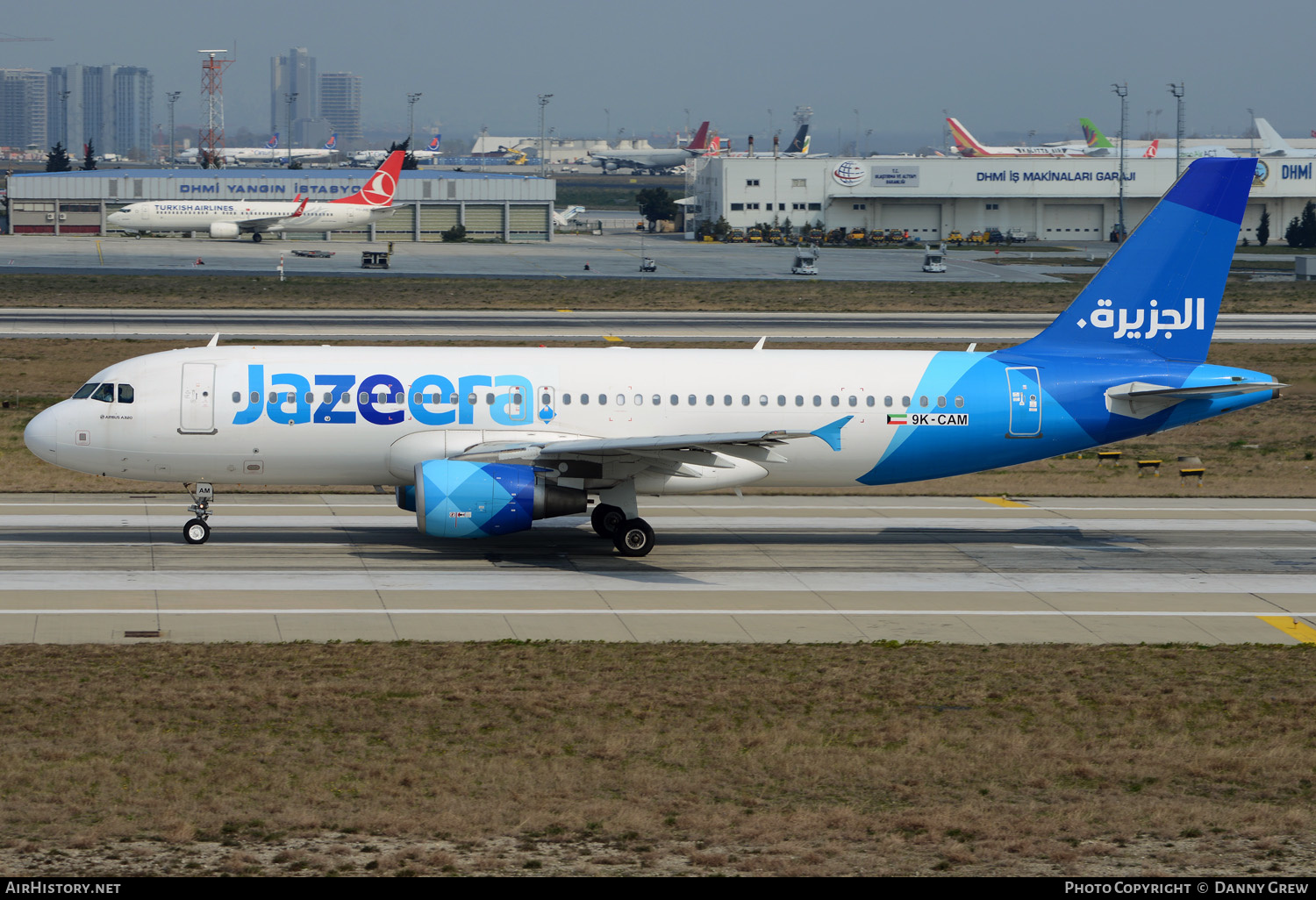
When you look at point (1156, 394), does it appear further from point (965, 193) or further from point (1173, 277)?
point (965, 193)

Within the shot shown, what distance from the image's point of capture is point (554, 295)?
319 feet

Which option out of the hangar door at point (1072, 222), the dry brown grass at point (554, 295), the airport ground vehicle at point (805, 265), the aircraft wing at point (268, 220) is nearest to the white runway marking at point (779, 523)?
the dry brown grass at point (554, 295)

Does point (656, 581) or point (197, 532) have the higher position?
point (197, 532)

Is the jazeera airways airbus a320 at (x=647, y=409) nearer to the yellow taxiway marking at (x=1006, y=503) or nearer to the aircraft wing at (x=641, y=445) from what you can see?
the aircraft wing at (x=641, y=445)

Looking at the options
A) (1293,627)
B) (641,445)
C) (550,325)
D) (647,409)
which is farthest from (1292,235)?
(641,445)

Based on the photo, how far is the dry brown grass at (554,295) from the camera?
87.6 meters

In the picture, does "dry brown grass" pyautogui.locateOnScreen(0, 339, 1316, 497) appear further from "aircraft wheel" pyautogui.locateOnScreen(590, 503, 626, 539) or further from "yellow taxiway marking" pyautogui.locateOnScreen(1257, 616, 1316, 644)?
"yellow taxiway marking" pyautogui.locateOnScreen(1257, 616, 1316, 644)

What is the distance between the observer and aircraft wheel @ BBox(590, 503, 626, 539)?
32.0 meters

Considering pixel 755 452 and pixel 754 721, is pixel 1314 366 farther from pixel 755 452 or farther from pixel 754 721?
pixel 754 721

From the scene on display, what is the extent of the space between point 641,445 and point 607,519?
3.21 m

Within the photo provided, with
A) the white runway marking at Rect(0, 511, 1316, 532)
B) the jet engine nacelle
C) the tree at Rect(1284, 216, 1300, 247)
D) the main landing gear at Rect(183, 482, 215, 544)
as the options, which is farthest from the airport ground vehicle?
the jet engine nacelle

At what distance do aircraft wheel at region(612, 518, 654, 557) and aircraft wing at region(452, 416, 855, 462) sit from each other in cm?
188
